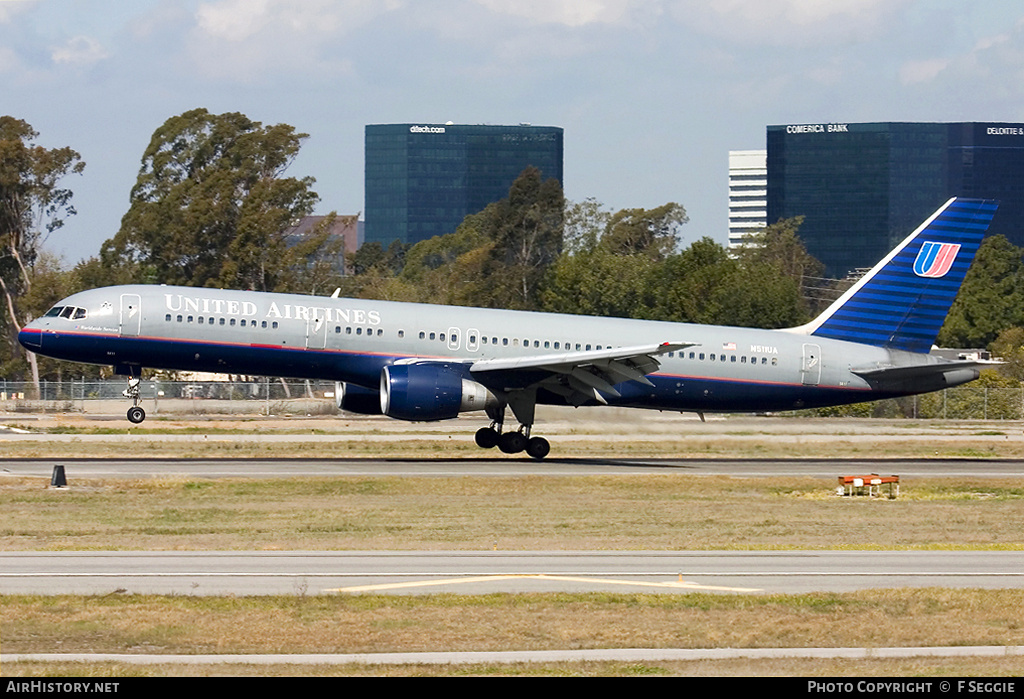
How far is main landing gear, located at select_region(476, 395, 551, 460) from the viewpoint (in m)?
38.1

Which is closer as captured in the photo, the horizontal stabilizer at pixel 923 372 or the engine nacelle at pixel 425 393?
the engine nacelle at pixel 425 393

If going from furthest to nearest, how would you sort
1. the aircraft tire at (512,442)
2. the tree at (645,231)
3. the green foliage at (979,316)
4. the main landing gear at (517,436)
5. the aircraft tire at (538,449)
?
1. the tree at (645,231)
2. the green foliage at (979,316)
3. the aircraft tire at (512,442)
4. the aircraft tire at (538,449)
5. the main landing gear at (517,436)

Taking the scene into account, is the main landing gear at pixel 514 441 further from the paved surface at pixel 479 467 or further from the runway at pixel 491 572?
the runway at pixel 491 572

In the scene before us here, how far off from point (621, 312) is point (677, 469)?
62861 millimetres

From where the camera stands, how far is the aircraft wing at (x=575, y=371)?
1404 inches

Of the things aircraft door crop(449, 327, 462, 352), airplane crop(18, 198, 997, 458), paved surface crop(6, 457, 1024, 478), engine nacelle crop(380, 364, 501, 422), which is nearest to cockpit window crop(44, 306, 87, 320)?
airplane crop(18, 198, 997, 458)

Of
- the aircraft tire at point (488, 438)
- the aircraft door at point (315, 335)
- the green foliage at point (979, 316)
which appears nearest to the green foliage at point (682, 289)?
the green foliage at point (979, 316)

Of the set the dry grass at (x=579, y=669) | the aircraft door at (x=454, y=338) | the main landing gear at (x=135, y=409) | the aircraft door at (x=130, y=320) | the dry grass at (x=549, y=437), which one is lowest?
the dry grass at (x=549, y=437)

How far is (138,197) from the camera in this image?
102 meters

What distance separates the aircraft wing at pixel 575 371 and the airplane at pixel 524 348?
0.05m

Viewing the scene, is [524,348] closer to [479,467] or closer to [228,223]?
[479,467]

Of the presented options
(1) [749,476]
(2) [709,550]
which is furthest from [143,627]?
(1) [749,476]

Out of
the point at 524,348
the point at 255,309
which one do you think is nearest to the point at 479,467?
the point at 524,348

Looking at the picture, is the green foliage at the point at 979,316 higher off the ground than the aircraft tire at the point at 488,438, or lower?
higher
